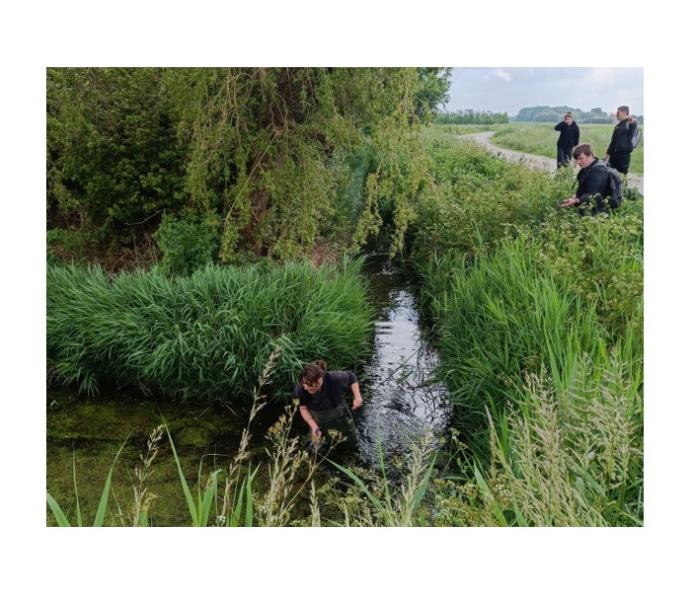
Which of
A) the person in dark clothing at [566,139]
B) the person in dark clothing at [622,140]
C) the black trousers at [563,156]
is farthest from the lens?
the black trousers at [563,156]

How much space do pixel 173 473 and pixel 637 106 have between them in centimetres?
316

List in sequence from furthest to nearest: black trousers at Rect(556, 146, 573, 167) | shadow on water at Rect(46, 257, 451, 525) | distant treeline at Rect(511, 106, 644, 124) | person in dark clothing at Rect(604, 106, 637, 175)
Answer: black trousers at Rect(556, 146, 573, 167) → distant treeline at Rect(511, 106, 644, 124) → person in dark clothing at Rect(604, 106, 637, 175) → shadow on water at Rect(46, 257, 451, 525)

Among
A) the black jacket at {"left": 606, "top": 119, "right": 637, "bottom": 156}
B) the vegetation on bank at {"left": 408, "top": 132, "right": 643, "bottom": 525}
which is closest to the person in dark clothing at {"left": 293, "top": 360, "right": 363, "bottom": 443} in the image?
the vegetation on bank at {"left": 408, "top": 132, "right": 643, "bottom": 525}

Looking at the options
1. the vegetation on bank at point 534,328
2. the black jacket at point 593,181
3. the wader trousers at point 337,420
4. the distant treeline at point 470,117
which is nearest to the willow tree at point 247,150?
the distant treeline at point 470,117

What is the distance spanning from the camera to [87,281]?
13.3 feet

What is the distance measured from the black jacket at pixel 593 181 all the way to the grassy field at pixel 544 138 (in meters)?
0.11

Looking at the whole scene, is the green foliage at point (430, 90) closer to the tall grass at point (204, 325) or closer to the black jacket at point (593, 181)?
the black jacket at point (593, 181)

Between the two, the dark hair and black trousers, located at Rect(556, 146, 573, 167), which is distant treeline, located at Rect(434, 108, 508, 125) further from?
the dark hair

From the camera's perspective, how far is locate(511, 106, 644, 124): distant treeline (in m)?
3.40

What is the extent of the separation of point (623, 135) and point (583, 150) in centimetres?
39

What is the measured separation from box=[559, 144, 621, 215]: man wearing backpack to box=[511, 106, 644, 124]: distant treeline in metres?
0.20

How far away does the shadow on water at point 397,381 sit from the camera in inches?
144
